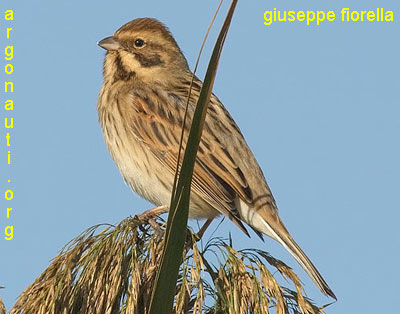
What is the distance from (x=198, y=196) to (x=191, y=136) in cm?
395

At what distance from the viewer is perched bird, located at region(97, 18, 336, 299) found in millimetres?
5578

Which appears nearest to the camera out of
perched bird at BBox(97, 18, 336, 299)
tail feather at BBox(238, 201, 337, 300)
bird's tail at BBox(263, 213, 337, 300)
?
bird's tail at BBox(263, 213, 337, 300)

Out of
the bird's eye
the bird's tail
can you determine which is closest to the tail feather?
the bird's tail

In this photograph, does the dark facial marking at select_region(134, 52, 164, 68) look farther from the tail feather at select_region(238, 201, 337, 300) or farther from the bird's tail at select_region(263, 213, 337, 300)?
the bird's tail at select_region(263, 213, 337, 300)

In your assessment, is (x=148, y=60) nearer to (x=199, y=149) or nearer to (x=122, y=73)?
(x=122, y=73)

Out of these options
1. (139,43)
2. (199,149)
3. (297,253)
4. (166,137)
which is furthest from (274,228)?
(139,43)

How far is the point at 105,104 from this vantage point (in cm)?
645

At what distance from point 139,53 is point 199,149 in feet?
3.86

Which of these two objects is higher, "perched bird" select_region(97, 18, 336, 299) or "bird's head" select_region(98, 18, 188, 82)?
"bird's head" select_region(98, 18, 188, 82)

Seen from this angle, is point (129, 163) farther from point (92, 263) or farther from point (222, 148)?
point (92, 263)

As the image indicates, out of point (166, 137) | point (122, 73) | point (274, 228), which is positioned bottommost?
point (274, 228)

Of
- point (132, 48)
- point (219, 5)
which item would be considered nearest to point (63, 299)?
point (219, 5)

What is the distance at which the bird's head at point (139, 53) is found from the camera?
21.3ft

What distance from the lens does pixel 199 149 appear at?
5852 mm
